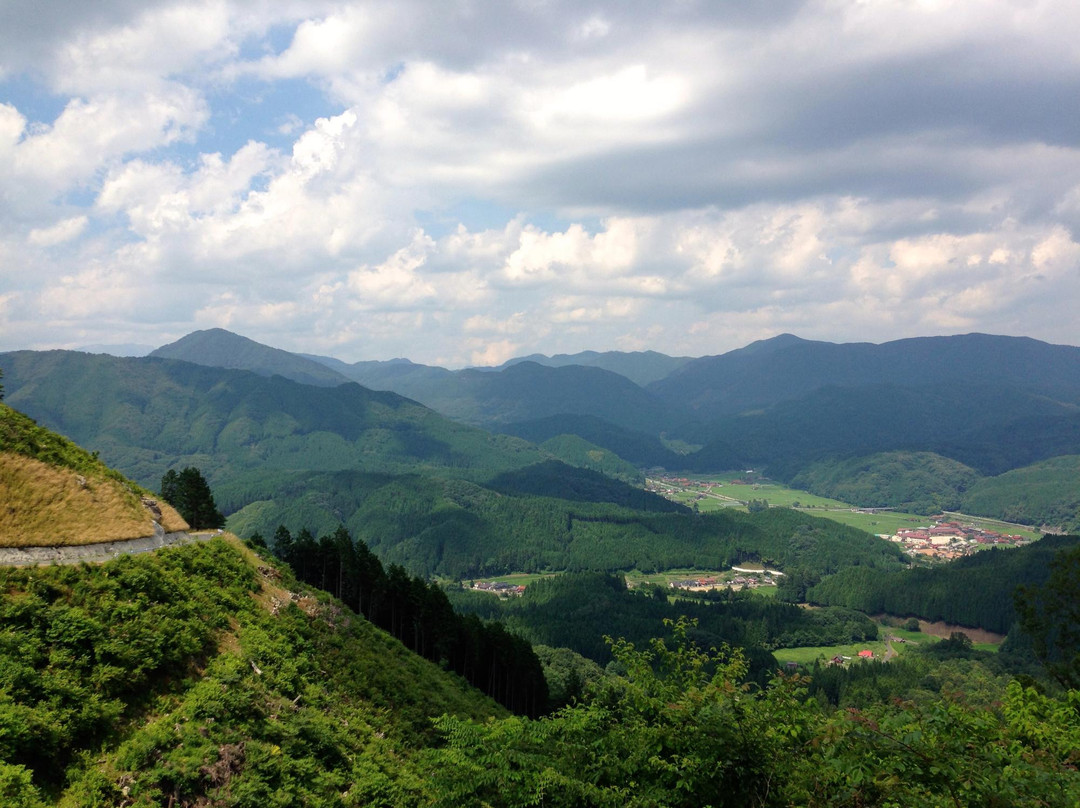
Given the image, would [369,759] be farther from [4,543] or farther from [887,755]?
[887,755]

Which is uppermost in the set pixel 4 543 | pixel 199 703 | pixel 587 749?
pixel 4 543

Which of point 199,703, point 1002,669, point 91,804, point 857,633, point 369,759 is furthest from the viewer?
point 857,633

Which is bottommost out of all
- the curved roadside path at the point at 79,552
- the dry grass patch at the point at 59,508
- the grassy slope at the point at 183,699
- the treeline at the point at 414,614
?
the treeline at the point at 414,614

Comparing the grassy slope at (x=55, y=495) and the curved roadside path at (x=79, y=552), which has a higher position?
the grassy slope at (x=55, y=495)

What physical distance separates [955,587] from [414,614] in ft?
504

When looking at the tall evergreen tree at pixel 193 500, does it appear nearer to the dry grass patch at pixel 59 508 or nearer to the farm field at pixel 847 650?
the dry grass patch at pixel 59 508

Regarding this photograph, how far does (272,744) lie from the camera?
21.1m

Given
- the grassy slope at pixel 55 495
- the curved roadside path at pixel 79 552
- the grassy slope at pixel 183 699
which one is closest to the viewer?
the grassy slope at pixel 183 699

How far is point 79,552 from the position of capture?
27.1 meters

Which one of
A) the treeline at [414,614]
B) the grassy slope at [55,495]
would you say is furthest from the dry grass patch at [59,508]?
the treeline at [414,614]

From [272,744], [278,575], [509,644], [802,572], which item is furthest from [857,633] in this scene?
[272,744]

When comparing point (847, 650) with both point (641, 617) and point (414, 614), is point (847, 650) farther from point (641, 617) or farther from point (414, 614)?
point (414, 614)

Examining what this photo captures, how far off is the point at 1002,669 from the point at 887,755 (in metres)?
126

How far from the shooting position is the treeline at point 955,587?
14525 cm
